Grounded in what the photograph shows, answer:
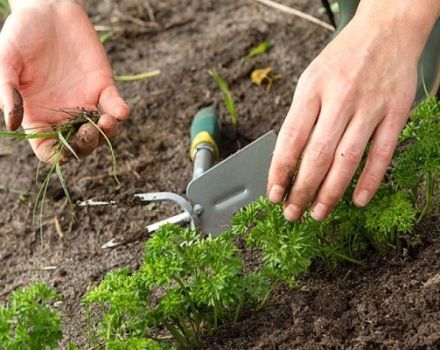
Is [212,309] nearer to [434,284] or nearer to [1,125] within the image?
[434,284]

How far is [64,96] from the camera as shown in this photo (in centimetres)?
249

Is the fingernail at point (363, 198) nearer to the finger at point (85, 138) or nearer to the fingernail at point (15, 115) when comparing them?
the finger at point (85, 138)

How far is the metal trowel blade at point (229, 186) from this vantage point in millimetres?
2328

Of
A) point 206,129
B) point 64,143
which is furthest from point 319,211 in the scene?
point 206,129

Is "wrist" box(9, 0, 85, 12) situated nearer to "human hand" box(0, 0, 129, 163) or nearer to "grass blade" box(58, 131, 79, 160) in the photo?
"human hand" box(0, 0, 129, 163)

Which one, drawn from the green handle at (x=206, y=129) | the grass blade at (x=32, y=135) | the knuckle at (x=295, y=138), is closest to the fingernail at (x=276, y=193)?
the knuckle at (x=295, y=138)

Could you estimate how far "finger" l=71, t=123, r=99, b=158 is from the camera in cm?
223

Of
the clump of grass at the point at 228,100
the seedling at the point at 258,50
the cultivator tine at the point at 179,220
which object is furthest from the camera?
the seedling at the point at 258,50

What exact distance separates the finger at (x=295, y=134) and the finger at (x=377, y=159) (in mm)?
144

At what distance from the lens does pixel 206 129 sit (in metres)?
2.80

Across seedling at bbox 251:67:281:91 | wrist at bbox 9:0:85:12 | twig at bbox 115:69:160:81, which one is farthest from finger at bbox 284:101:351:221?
twig at bbox 115:69:160:81

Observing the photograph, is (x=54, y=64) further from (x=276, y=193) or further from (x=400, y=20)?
(x=400, y=20)

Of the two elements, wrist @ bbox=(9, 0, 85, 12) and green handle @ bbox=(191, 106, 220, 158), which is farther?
green handle @ bbox=(191, 106, 220, 158)

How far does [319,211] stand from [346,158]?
0.13 m
